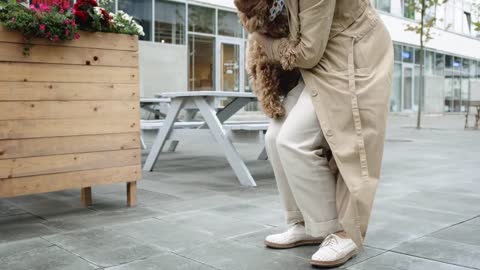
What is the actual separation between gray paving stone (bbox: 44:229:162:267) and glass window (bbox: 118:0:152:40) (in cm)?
1257

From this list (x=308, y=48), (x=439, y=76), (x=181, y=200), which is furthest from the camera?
(x=439, y=76)

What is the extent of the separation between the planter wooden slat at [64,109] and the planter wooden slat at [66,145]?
0.46 feet

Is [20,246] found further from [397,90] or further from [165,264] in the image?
[397,90]

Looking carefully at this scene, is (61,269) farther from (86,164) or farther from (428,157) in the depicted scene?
(428,157)

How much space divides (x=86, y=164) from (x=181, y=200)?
890 millimetres

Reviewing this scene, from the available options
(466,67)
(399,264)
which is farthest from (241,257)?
(466,67)

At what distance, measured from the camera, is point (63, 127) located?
338 cm

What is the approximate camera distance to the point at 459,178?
526 cm

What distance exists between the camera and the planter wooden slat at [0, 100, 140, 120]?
3158 millimetres

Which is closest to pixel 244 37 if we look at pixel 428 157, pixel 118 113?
pixel 428 157

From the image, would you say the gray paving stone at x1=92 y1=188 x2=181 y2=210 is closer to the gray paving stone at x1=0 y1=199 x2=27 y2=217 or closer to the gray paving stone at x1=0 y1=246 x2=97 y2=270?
the gray paving stone at x1=0 y1=199 x2=27 y2=217

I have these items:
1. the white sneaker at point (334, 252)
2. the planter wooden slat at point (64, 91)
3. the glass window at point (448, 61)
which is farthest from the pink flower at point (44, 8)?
the glass window at point (448, 61)

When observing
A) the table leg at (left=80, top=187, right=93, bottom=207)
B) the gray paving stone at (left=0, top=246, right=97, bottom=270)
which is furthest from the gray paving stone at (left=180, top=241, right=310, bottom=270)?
the table leg at (left=80, top=187, right=93, bottom=207)

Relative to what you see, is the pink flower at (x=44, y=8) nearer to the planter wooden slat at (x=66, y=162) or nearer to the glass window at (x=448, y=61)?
the planter wooden slat at (x=66, y=162)
